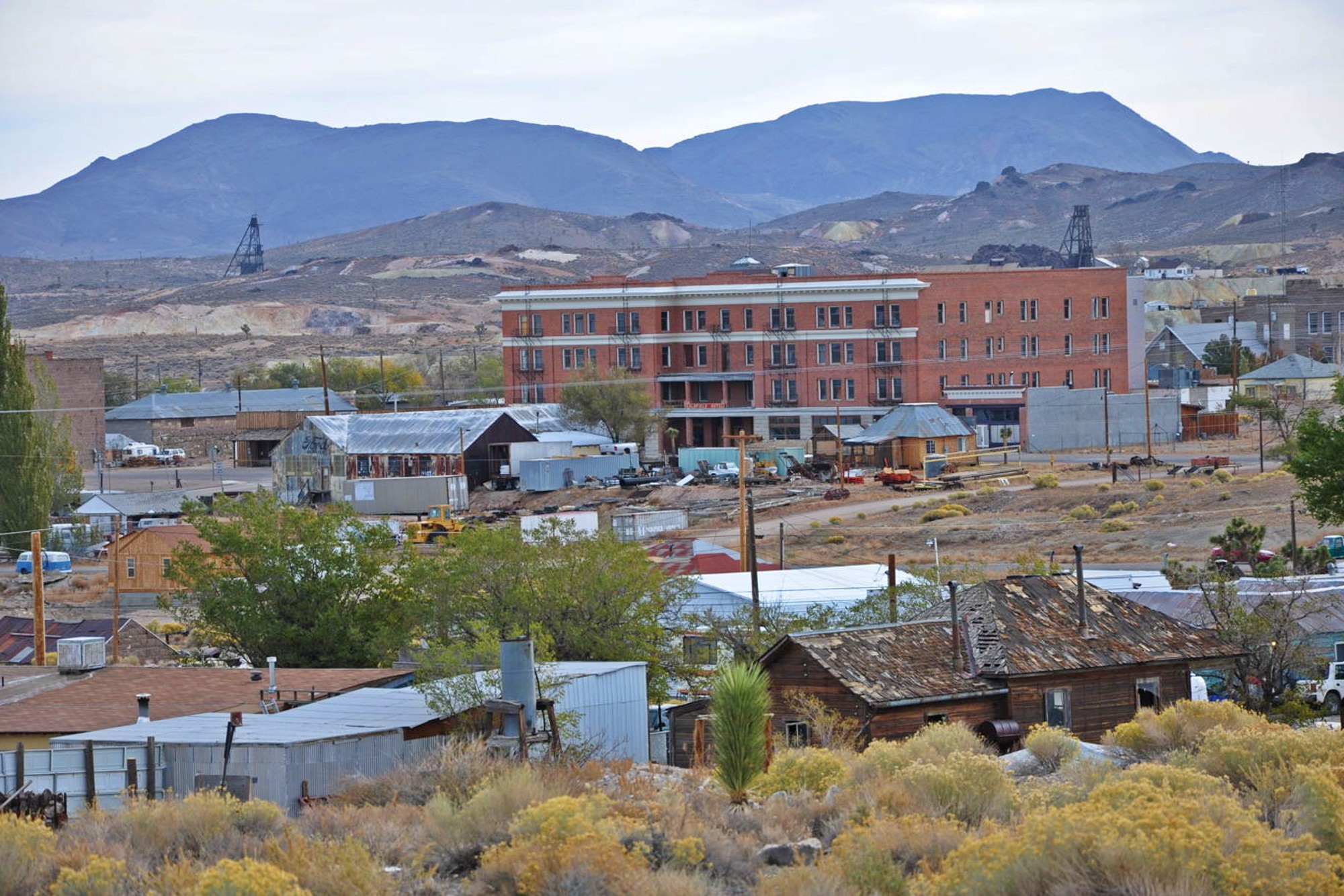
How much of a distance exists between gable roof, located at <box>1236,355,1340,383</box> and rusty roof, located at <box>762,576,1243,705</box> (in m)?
82.7

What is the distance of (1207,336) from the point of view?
136m

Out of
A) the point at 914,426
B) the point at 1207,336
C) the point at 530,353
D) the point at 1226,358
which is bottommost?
the point at 914,426

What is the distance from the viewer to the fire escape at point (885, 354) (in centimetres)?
10125

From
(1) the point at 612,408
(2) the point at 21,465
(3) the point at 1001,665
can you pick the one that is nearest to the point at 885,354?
(1) the point at 612,408

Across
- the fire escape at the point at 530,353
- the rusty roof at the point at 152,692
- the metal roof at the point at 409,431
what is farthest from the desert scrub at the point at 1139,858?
the fire escape at the point at 530,353

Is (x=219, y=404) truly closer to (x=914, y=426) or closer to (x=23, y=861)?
(x=914, y=426)

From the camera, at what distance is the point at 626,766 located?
61.0 feet

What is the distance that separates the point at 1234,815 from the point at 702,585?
29448 millimetres

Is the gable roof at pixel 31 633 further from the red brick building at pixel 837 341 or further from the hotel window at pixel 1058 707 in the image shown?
the red brick building at pixel 837 341

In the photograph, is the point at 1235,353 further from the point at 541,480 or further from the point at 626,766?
the point at 626,766

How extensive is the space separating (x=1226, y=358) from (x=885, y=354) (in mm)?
34441

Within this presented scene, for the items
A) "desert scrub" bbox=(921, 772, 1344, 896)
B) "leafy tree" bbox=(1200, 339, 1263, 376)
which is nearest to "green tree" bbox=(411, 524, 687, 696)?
"desert scrub" bbox=(921, 772, 1344, 896)

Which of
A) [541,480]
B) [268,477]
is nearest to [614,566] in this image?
[541,480]

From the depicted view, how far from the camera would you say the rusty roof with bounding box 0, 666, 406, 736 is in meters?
24.9
